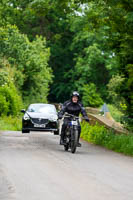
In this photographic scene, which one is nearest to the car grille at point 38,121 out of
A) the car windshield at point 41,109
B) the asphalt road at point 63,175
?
the car windshield at point 41,109

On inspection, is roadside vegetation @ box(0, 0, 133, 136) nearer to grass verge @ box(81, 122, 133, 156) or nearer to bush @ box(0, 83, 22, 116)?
bush @ box(0, 83, 22, 116)

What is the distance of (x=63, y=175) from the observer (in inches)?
430

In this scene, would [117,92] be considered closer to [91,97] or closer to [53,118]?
[53,118]

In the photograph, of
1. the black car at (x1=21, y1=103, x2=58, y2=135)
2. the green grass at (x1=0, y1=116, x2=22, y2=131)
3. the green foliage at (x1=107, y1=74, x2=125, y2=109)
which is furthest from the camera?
the green grass at (x1=0, y1=116, x2=22, y2=131)

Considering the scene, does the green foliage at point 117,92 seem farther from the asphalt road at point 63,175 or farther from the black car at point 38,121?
the asphalt road at point 63,175

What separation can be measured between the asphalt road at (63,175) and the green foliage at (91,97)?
157ft

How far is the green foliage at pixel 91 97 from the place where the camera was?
6475cm

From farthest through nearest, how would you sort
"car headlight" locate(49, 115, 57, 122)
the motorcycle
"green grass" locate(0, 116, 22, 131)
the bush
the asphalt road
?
the bush
"green grass" locate(0, 116, 22, 131)
"car headlight" locate(49, 115, 57, 122)
the motorcycle
the asphalt road

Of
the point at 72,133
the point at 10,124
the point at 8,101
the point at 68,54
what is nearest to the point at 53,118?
the point at 72,133

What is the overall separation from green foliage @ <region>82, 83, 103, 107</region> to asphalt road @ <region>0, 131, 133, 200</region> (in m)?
47.9

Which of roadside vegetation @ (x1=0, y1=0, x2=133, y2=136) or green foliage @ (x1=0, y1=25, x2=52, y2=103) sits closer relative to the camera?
roadside vegetation @ (x1=0, y1=0, x2=133, y2=136)

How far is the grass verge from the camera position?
56.9 feet

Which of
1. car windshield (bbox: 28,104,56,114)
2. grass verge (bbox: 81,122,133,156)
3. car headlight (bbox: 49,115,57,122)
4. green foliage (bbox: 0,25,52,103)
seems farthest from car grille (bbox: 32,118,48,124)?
green foliage (bbox: 0,25,52,103)

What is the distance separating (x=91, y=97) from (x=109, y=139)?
45.4 meters
